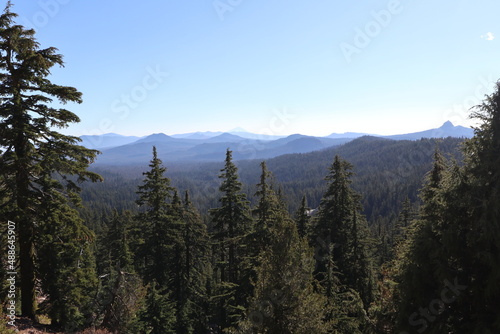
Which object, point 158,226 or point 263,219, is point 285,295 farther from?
point 158,226

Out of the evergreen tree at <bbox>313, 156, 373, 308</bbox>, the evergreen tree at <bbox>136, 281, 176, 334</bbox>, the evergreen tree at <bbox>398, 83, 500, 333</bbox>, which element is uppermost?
the evergreen tree at <bbox>398, 83, 500, 333</bbox>

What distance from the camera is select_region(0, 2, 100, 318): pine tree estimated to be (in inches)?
423

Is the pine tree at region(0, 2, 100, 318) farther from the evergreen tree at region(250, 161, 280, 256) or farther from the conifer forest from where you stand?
the evergreen tree at region(250, 161, 280, 256)

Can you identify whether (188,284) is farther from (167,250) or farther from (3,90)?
(3,90)

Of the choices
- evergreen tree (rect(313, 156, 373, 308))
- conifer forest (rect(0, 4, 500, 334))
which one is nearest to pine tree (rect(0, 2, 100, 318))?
conifer forest (rect(0, 4, 500, 334))

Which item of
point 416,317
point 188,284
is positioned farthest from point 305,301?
point 188,284

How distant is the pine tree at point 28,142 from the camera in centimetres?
1075

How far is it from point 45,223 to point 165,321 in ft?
40.9

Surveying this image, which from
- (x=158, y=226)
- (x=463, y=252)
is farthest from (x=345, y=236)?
(x=463, y=252)

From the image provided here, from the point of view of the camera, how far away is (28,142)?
11.2 m

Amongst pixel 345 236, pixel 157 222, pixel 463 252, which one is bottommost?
pixel 345 236

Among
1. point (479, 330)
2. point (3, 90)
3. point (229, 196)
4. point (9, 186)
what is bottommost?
point (479, 330)

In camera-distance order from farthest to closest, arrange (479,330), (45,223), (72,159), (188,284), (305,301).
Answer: (188,284)
(72,159)
(45,223)
(305,301)
(479,330)

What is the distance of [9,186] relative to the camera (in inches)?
418
